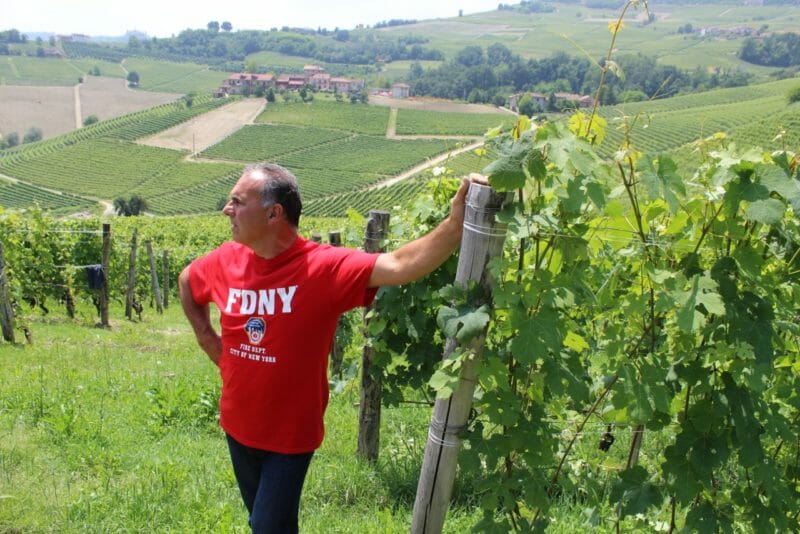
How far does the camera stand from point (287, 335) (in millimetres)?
2578

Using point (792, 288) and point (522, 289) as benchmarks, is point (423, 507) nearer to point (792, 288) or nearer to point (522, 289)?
point (522, 289)

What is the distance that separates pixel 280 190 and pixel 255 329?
1.82 ft

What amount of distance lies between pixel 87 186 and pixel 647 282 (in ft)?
268

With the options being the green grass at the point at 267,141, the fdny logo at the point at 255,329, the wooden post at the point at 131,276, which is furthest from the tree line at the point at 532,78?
the fdny logo at the point at 255,329

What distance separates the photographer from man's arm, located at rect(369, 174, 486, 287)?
2186 mm

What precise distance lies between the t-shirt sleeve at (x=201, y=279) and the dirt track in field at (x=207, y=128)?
92048 millimetres

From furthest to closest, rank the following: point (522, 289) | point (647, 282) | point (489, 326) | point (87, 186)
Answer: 1. point (87, 186)
2. point (647, 282)
3. point (489, 326)
4. point (522, 289)

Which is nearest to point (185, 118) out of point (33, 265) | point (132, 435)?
point (33, 265)

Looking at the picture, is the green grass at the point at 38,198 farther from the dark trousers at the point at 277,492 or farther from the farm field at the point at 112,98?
the dark trousers at the point at 277,492

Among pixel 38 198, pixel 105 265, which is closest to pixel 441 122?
pixel 38 198

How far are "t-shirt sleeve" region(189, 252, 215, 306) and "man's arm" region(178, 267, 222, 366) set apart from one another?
38 mm

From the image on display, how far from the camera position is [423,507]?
2.43m

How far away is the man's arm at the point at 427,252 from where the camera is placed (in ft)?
7.17

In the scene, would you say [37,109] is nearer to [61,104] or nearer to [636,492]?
[61,104]
